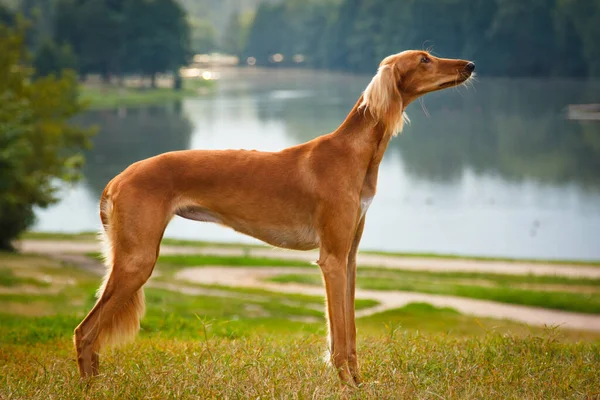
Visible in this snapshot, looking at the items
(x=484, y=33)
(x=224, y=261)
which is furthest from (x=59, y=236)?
(x=484, y=33)

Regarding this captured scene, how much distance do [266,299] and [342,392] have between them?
16.2 m

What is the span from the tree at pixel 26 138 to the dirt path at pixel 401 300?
6822 mm

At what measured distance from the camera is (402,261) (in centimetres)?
3195

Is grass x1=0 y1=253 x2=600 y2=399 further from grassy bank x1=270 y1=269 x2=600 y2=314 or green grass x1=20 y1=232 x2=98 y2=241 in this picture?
green grass x1=20 y1=232 x2=98 y2=241

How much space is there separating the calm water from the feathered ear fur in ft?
52.1

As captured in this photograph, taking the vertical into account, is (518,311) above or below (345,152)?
below

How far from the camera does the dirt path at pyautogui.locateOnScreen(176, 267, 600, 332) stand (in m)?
20.9

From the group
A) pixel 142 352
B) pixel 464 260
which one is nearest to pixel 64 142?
pixel 464 260

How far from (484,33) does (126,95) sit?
45348 millimetres

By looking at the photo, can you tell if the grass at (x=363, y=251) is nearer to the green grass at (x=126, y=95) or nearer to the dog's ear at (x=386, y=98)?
the dog's ear at (x=386, y=98)

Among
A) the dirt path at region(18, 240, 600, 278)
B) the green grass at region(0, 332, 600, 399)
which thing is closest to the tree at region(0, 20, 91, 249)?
the dirt path at region(18, 240, 600, 278)

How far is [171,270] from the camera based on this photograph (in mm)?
27406

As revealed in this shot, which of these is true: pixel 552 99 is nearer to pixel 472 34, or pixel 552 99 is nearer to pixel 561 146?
pixel 472 34

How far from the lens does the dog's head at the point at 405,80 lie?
6.58m
